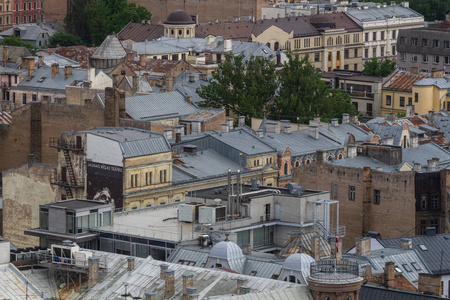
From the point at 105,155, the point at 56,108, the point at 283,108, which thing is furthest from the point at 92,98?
the point at 105,155

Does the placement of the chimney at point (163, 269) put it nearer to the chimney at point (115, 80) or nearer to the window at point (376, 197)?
the window at point (376, 197)

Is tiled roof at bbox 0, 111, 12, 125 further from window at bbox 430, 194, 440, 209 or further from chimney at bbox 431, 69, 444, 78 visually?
chimney at bbox 431, 69, 444, 78

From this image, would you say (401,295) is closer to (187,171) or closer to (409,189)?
(409,189)

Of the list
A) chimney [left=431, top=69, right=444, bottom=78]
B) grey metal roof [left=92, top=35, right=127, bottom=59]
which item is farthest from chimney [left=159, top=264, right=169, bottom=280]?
grey metal roof [left=92, top=35, right=127, bottom=59]

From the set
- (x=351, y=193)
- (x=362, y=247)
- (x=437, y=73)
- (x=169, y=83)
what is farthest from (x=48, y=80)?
(x=362, y=247)

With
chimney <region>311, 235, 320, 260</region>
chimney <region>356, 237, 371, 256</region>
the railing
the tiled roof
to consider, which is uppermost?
the railing
